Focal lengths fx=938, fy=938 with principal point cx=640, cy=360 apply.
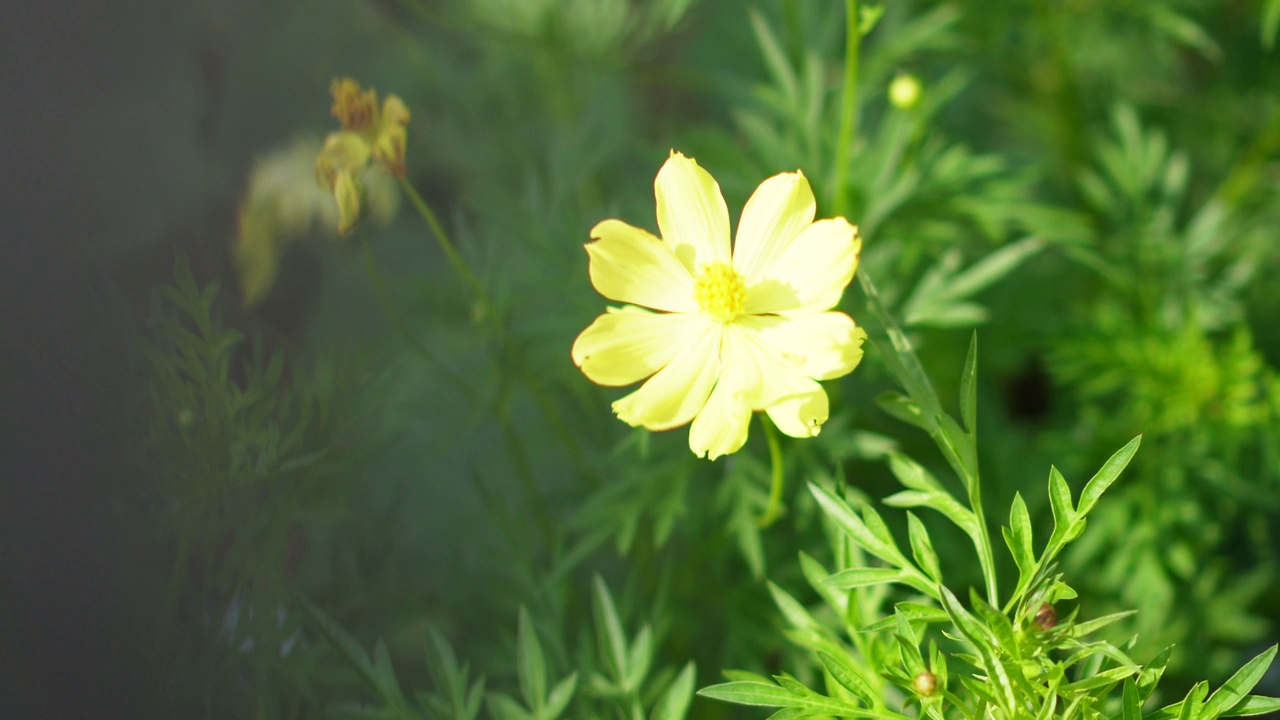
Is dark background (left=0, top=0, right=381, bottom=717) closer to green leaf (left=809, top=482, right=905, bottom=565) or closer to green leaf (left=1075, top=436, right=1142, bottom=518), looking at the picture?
green leaf (left=809, top=482, right=905, bottom=565)

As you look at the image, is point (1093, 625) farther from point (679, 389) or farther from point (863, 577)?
point (679, 389)

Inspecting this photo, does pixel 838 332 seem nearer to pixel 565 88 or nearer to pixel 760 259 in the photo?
pixel 760 259

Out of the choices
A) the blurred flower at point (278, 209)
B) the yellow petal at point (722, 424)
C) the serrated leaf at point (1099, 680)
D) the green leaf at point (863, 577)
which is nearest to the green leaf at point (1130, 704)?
the serrated leaf at point (1099, 680)

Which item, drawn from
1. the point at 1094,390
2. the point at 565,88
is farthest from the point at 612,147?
the point at 1094,390

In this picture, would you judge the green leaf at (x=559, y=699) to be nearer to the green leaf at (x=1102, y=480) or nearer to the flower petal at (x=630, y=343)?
the flower petal at (x=630, y=343)

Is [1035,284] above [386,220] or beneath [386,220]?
beneath

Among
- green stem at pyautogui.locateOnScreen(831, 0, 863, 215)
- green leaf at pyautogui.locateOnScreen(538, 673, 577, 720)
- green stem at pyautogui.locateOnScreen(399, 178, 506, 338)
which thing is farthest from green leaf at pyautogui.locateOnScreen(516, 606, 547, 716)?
green stem at pyautogui.locateOnScreen(831, 0, 863, 215)
